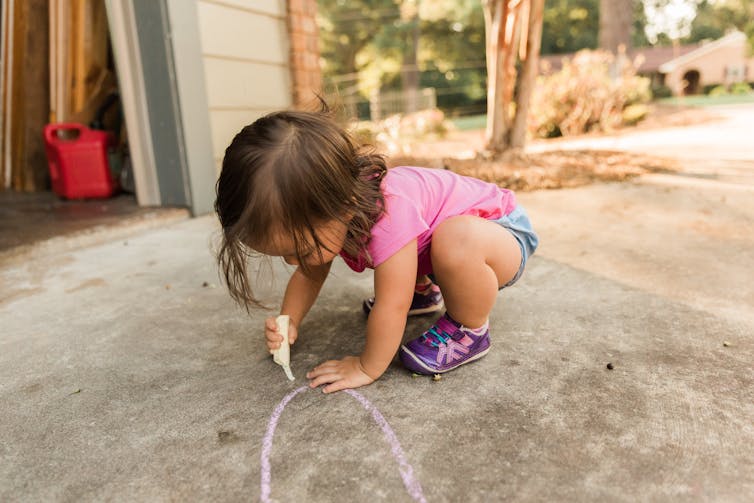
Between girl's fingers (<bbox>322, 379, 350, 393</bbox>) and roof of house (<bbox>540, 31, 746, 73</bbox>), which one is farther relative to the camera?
roof of house (<bbox>540, 31, 746, 73</bbox>)

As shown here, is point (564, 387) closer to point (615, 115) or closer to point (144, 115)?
point (144, 115)

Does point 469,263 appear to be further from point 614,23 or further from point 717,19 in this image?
point 717,19

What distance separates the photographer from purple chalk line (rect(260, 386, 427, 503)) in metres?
0.99

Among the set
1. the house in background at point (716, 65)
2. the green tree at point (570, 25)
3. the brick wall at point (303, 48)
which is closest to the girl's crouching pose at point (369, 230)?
the brick wall at point (303, 48)

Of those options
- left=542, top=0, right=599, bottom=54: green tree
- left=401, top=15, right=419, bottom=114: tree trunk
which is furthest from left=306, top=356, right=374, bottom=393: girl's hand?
left=542, top=0, right=599, bottom=54: green tree

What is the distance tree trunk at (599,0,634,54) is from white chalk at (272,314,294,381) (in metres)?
13.7

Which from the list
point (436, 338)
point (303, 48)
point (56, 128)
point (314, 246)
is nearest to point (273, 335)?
point (314, 246)

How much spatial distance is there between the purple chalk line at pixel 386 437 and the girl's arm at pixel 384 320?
43 mm

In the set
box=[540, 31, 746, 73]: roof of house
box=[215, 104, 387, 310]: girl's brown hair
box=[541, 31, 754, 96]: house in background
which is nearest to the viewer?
box=[215, 104, 387, 310]: girl's brown hair

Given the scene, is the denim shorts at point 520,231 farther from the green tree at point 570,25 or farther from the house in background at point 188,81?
the green tree at point 570,25

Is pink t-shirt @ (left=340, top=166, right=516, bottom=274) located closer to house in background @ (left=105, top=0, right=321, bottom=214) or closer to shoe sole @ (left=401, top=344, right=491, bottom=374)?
shoe sole @ (left=401, top=344, right=491, bottom=374)

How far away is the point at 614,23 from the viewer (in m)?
13.1

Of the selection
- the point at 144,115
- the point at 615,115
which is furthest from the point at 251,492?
the point at 615,115

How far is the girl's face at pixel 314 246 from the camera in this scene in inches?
48.6
